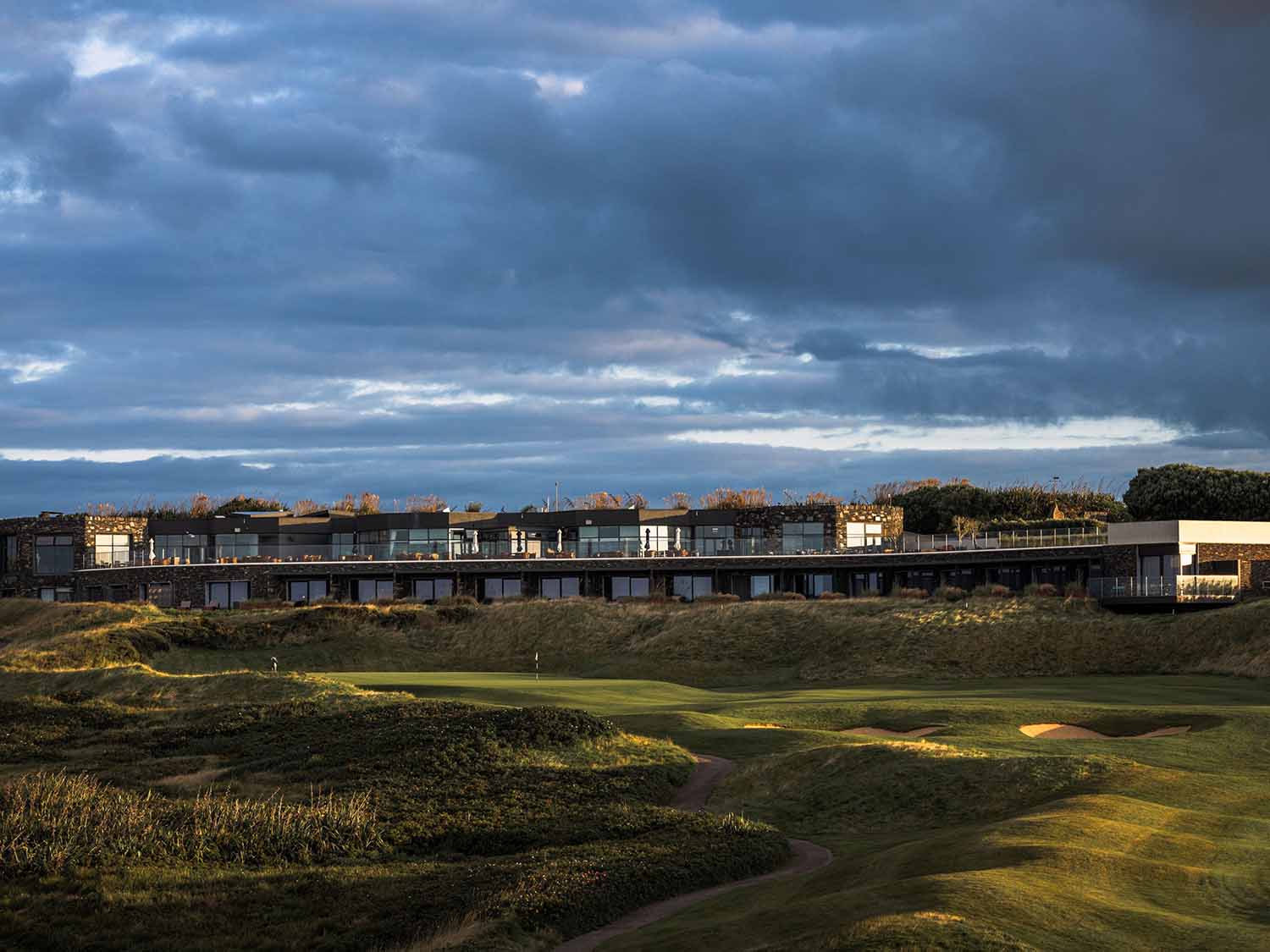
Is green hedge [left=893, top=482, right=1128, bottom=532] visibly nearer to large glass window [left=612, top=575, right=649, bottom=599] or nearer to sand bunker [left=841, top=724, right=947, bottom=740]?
large glass window [left=612, top=575, right=649, bottom=599]

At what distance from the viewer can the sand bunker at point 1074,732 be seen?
3488 centimetres

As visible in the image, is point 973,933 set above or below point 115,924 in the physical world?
above

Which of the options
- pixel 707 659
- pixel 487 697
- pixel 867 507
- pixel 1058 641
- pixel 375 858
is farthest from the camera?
pixel 867 507

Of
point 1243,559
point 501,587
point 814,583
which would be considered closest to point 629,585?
point 501,587

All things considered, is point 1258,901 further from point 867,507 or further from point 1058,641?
point 867,507

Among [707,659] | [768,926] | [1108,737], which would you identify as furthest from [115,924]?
[707,659]

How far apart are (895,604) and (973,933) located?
55.6 metres

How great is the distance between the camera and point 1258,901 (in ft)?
54.0

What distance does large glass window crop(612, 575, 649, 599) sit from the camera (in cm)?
8931

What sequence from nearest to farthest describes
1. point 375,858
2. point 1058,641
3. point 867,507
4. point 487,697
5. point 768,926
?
point 768,926 < point 375,858 < point 487,697 < point 1058,641 < point 867,507

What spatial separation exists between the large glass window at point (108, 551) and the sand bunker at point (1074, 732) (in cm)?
7635

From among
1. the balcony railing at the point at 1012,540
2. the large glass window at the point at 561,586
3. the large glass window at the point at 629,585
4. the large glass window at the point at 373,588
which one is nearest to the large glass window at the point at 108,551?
the large glass window at the point at 373,588

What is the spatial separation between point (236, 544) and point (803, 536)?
133 feet

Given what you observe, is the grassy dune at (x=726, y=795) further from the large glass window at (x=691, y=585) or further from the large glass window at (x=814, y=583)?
the large glass window at (x=691, y=585)
